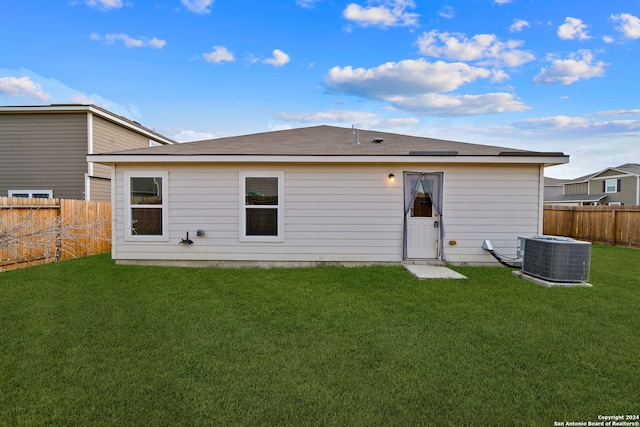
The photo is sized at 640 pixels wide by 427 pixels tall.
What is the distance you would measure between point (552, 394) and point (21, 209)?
33.1 ft

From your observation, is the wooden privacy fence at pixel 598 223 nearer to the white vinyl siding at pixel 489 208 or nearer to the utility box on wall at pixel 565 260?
the white vinyl siding at pixel 489 208

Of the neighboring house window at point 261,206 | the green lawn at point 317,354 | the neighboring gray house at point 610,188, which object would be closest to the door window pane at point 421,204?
the green lawn at point 317,354

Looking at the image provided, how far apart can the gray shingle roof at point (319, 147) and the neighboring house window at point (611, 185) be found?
24.1 m

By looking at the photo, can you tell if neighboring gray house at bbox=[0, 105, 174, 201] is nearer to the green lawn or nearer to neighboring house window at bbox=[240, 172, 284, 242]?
the green lawn

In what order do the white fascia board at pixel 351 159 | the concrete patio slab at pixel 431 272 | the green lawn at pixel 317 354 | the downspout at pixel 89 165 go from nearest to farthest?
the green lawn at pixel 317 354 → the concrete patio slab at pixel 431 272 → the white fascia board at pixel 351 159 → the downspout at pixel 89 165

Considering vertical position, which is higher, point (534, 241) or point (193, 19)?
point (193, 19)

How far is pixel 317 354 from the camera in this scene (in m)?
3.21

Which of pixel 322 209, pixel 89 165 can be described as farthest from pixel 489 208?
pixel 89 165

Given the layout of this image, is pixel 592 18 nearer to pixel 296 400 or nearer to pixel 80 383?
pixel 296 400

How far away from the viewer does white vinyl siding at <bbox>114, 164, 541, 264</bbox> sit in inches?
287

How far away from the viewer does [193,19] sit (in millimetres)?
10125

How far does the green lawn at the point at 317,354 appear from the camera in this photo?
7.69 ft

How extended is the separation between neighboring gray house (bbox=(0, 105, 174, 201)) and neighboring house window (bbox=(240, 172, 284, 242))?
7.62 meters

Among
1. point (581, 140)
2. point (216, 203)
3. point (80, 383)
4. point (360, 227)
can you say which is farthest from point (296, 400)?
point (581, 140)
